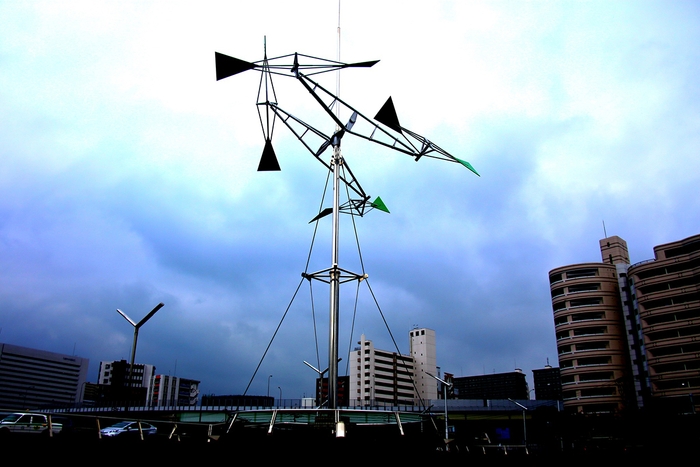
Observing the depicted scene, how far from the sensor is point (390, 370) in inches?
6821

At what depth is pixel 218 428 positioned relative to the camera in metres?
18.7

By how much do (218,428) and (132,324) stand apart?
19.4 metres

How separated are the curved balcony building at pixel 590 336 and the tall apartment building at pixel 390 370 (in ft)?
274

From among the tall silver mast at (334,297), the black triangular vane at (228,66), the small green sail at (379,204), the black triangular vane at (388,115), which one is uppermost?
the black triangular vane at (228,66)

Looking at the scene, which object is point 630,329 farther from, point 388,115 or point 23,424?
point 23,424

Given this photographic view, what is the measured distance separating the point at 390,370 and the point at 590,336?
97215 mm

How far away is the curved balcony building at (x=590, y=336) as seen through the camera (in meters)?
81.1

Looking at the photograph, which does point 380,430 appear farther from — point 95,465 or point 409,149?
point 409,149

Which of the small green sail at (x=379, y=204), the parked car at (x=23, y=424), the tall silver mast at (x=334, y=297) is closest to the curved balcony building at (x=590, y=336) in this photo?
the small green sail at (x=379, y=204)

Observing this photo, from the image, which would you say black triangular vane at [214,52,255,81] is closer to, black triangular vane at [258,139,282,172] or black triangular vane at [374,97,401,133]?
black triangular vane at [258,139,282,172]

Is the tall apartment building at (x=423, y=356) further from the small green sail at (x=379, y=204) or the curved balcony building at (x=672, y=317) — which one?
the small green sail at (x=379, y=204)

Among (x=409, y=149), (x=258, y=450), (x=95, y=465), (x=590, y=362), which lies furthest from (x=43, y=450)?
(x=590, y=362)

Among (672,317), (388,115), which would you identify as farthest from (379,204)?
(672,317)

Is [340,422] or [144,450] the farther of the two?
[340,422]
